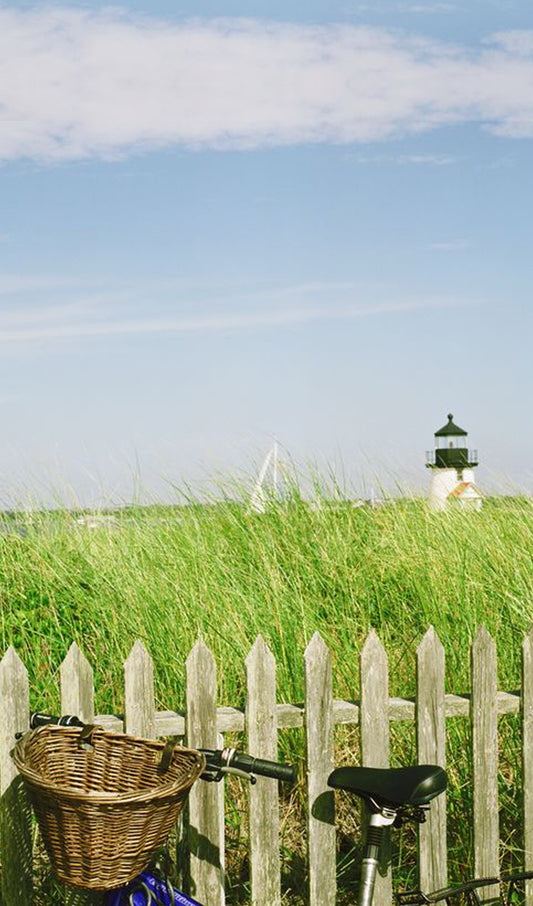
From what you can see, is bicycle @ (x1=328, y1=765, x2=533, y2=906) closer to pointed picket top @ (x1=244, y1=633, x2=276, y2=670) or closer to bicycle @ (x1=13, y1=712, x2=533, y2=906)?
bicycle @ (x1=13, y1=712, x2=533, y2=906)

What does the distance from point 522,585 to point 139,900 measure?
12.2 feet

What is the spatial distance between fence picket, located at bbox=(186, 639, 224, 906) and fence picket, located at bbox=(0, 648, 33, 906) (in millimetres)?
545

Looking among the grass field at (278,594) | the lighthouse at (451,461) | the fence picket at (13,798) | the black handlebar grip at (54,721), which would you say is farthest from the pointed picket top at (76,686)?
the lighthouse at (451,461)

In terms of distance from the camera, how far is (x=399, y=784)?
9.40 ft

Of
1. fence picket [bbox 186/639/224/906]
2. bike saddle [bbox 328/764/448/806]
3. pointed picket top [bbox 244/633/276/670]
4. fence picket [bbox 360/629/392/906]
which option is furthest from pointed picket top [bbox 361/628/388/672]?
bike saddle [bbox 328/764/448/806]

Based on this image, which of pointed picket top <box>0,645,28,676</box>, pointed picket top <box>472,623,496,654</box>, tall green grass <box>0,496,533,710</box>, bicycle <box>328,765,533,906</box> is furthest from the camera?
tall green grass <box>0,496,533,710</box>

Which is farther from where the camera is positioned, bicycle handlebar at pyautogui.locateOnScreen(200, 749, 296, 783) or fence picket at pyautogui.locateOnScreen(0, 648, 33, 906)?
fence picket at pyautogui.locateOnScreen(0, 648, 33, 906)

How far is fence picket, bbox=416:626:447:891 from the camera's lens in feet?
12.1

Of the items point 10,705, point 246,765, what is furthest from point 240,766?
point 10,705

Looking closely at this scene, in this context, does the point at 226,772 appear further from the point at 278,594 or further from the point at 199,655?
the point at 278,594

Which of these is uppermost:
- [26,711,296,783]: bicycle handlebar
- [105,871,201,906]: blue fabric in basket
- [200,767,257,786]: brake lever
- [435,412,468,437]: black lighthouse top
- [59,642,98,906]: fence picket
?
[435,412,468,437]: black lighthouse top

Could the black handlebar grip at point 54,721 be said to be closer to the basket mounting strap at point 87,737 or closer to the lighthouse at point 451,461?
the basket mounting strap at point 87,737

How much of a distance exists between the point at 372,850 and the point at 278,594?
2806 millimetres

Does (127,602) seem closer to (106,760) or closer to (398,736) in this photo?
(398,736)
